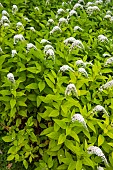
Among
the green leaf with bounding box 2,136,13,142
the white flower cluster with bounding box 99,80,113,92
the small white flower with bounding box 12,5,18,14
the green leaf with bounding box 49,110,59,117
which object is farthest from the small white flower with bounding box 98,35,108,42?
the green leaf with bounding box 2,136,13,142

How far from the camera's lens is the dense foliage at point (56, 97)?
422 centimetres

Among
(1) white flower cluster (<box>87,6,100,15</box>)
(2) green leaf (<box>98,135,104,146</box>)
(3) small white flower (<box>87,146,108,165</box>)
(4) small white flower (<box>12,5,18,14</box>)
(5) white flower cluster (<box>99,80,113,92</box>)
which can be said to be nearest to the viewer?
(3) small white flower (<box>87,146,108,165</box>)

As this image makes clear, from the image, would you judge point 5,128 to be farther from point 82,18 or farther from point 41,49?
point 82,18

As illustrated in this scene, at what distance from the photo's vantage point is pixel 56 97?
443 cm

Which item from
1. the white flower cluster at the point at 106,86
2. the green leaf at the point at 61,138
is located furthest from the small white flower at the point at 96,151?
the white flower cluster at the point at 106,86

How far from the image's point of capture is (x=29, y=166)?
15.8 feet

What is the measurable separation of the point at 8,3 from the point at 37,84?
8.40 ft

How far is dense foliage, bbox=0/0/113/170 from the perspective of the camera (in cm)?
422

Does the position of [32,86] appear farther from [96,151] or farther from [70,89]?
[96,151]

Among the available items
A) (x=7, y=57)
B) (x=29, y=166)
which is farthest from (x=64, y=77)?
(x=29, y=166)

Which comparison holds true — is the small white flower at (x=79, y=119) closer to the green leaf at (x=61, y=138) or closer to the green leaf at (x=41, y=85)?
the green leaf at (x=61, y=138)

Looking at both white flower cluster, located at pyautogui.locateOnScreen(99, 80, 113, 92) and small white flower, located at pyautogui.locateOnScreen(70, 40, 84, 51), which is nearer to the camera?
white flower cluster, located at pyautogui.locateOnScreen(99, 80, 113, 92)

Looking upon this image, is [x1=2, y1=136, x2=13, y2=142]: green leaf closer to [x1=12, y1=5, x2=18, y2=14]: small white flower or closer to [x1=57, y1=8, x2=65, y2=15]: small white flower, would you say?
[x1=12, y1=5, x2=18, y2=14]: small white flower

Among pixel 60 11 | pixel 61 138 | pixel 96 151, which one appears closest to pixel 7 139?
pixel 61 138
